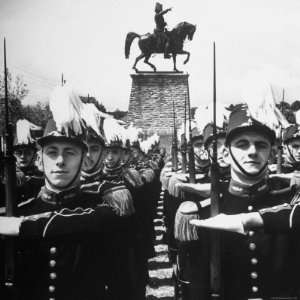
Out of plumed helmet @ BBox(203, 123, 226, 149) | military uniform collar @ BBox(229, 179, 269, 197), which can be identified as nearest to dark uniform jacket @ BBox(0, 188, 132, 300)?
military uniform collar @ BBox(229, 179, 269, 197)

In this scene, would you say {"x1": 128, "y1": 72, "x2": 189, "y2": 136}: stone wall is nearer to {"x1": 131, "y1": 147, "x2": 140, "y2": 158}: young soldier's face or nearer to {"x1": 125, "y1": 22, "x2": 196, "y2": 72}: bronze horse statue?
{"x1": 125, "y1": 22, "x2": 196, "y2": 72}: bronze horse statue

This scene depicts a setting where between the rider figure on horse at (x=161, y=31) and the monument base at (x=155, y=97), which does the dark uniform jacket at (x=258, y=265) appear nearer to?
the monument base at (x=155, y=97)

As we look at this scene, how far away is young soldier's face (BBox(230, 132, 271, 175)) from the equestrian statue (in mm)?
31591

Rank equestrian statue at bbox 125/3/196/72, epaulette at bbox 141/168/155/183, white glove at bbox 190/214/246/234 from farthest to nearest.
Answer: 1. equestrian statue at bbox 125/3/196/72
2. epaulette at bbox 141/168/155/183
3. white glove at bbox 190/214/246/234

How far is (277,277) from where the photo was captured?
9.05 ft

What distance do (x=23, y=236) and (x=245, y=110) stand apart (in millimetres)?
1608

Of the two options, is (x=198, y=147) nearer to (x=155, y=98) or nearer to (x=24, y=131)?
(x=24, y=131)

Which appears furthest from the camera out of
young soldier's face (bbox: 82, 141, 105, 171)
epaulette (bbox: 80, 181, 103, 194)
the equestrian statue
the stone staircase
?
the equestrian statue

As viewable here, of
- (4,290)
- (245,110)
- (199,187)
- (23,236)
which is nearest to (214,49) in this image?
(245,110)

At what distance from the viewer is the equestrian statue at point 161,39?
111 feet

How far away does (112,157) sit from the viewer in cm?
644

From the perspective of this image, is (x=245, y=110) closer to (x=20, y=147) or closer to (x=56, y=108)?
(x=56, y=108)

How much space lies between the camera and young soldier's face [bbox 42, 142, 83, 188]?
9.95 ft

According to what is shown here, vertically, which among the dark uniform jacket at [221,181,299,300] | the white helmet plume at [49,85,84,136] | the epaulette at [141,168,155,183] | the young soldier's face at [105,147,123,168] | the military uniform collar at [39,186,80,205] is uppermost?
the white helmet plume at [49,85,84,136]
